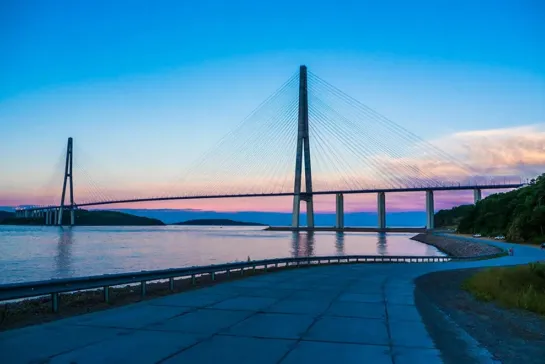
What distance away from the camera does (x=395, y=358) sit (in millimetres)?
7281

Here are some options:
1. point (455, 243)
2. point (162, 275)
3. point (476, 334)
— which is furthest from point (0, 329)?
point (455, 243)

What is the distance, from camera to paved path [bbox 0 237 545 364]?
718cm

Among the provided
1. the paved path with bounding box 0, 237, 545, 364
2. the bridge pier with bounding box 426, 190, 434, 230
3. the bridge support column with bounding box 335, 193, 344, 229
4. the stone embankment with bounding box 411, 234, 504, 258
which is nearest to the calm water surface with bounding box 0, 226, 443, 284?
the stone embankment with bounding box 411, 234, 504, 258

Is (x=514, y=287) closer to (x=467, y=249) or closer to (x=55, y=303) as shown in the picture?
(x=55, y=303)

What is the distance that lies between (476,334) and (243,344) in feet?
14.5

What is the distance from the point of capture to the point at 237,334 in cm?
865

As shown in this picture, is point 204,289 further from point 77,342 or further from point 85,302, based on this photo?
point 77,342

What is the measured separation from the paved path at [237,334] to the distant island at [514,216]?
4953 cm

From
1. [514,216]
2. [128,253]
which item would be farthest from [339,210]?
[128,253]

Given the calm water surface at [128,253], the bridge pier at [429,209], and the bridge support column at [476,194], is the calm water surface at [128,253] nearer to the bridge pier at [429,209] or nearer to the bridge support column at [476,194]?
the bridge support column at [476,194]

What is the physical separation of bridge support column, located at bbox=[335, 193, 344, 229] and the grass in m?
103

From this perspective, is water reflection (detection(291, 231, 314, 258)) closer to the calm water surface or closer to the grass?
the calm water surface

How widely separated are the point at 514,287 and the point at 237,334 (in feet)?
42.2

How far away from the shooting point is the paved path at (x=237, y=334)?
7.18m
